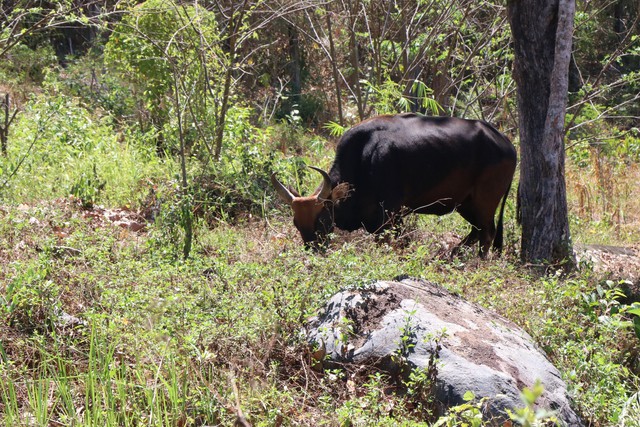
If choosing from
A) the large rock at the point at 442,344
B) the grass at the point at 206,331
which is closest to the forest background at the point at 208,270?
the grass at the point at 206,331

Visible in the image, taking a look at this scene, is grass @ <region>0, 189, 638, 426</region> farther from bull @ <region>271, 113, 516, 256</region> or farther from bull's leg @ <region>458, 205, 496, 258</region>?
bull's leg @ <region>458, 205, 496, 258</region>

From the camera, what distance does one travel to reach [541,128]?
8031 millimetres

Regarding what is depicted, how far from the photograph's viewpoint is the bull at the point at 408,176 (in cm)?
833

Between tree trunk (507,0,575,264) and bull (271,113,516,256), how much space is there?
2.28ft

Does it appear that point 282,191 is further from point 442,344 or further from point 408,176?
point 442,344

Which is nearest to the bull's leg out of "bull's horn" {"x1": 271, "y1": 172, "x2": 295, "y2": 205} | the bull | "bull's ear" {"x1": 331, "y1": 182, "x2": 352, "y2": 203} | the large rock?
the bull

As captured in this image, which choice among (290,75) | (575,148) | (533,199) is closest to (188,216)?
(533,199)

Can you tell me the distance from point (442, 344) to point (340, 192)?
12.0 ft

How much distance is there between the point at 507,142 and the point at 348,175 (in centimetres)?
194

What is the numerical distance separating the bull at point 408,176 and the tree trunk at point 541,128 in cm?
70

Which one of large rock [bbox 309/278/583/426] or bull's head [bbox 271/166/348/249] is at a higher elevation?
large rock [bbox 309/278/583/426]

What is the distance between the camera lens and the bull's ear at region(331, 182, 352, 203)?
27.0 feet

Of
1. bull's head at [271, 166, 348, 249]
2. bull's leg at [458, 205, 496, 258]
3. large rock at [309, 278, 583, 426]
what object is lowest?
bull's leg at [458, 205, 496, 258]

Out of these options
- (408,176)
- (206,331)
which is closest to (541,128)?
(408,176)
